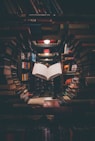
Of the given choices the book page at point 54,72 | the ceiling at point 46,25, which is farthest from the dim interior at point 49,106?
the book page at point 54,72

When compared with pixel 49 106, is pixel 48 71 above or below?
above

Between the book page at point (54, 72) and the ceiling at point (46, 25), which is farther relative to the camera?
the book page at point (54, 72)

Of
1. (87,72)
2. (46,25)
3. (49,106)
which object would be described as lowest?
(49,106)

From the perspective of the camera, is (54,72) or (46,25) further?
(54,72)

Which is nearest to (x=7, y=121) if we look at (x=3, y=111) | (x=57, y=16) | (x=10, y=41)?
(x=3, y=111)

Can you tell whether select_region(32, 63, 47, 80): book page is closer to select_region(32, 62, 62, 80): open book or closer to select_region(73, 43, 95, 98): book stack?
select_region(32, 62, 62, 80): open book

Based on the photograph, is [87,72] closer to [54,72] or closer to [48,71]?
[54,72]

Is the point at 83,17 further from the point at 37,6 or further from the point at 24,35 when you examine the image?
the point at 37,6

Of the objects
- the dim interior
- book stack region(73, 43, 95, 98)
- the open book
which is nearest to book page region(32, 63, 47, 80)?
the open book

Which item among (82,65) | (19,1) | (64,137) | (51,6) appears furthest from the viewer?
(51,6)

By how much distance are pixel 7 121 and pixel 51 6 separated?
2.12 m

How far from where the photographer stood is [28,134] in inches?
108

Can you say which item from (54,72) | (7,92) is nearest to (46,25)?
(54,72)

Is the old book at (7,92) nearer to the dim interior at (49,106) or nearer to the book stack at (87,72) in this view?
the dim interior at (49,106)
